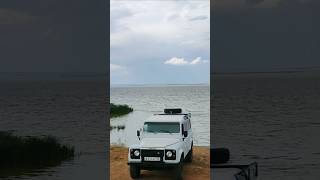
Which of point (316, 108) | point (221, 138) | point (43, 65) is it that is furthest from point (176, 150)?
point (316, 108)

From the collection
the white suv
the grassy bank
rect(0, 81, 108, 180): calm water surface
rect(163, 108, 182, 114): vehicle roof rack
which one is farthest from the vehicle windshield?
the grassy bank

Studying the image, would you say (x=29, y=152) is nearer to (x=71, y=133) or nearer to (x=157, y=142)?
(x=157, y=142)

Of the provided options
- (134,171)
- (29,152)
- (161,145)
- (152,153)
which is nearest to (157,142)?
(161,145)

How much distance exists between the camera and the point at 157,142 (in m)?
12.1

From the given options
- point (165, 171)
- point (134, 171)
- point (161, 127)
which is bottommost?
point (165, 171)

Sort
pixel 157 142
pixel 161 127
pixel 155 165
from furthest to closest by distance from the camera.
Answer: pixel 161 127 → pixel 157 142 → pixel 155 165

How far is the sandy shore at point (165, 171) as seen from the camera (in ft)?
42.6

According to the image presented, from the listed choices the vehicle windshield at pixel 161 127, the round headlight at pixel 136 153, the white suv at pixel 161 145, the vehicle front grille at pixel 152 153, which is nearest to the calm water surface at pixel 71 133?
the vehicle windshield at pixel 161 127

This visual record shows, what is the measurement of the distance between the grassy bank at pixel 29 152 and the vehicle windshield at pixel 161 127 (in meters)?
9.11

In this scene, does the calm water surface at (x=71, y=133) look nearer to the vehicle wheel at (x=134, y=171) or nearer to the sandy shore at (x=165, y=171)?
the sandy shore at (x=165, y=171)

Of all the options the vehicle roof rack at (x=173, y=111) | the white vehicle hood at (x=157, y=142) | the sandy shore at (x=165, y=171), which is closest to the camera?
the white vehicle hood at (x=157, y=142)

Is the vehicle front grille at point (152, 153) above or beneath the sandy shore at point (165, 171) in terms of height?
above

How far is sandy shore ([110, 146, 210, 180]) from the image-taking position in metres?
13.0

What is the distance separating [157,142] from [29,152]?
10678mm
